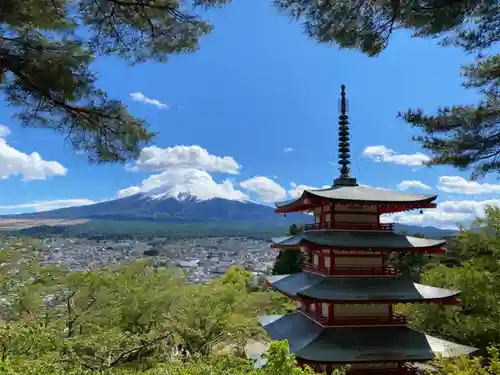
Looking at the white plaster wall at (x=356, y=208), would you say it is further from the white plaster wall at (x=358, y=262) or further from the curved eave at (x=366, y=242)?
the white plaster wall at (x=358, y=262)

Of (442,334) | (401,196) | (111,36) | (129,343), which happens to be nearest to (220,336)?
(129,343)

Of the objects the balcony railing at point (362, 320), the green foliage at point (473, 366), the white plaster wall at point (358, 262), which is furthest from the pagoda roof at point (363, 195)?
the green foliage at point (473, 366)

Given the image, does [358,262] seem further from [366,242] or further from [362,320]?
[362,320]

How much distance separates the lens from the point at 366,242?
Answer: 10.1 meters

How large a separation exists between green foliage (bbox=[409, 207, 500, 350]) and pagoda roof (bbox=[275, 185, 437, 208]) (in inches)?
235

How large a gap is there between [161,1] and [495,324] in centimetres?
1414

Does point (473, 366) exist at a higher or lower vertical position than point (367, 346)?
higher

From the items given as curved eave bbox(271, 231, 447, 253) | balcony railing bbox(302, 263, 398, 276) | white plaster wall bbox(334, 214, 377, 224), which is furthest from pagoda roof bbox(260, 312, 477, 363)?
white plaster wall bbox(334, 214, 377, 224)

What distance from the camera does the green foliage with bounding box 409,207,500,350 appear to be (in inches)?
551

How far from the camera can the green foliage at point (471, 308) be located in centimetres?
1401

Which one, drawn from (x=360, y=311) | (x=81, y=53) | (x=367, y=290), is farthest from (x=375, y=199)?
(x=81, y=53)

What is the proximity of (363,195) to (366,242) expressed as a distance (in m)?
1.30

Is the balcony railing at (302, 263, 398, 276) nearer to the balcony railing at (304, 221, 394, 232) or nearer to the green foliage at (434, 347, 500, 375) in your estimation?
the balcony railing at (304, 221, 394, 232)

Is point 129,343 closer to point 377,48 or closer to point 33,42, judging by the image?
point 33,42
